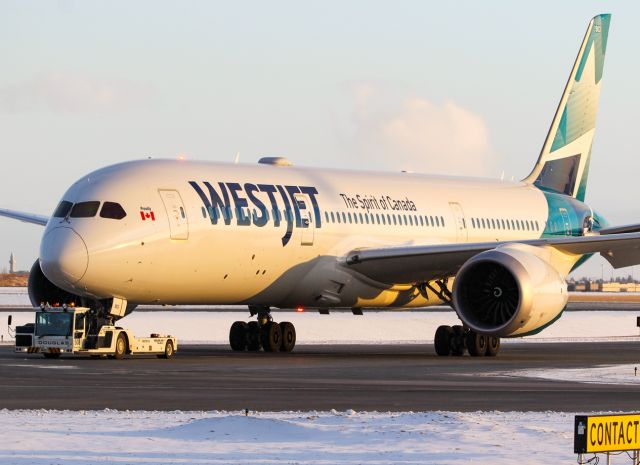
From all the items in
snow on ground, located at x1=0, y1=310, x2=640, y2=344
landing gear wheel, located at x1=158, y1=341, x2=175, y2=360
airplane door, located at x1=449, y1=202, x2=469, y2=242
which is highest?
airplane door, located at x1=449, y1=202, x2=469, y2=242

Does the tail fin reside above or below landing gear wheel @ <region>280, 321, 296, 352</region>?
above

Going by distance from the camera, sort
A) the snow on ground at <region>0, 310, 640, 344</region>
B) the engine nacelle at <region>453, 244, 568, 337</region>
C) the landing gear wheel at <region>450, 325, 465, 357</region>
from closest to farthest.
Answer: the engine nacelle at <region>453, 244, 568, 337</region> → the landing gear wheel at <region>450, 325, 465, 357</region> → the snow on ground at <region>0, 310, 640, 344</region>

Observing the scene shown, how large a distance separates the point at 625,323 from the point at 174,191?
3600 cm

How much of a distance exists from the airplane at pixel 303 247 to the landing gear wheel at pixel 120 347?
0.63 meters

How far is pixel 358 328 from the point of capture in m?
55.8

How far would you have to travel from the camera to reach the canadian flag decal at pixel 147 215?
32062mm

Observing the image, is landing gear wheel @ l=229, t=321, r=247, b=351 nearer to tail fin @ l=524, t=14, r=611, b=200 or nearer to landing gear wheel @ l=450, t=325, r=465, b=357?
landing gear wheel @ l=450, t=325, r=465, b=357

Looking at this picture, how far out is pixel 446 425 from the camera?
16297 mm

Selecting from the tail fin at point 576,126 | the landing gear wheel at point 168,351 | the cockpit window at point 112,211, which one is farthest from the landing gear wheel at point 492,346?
the cockpit window at point 112,211

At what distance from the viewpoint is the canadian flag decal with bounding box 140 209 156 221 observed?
105 ft

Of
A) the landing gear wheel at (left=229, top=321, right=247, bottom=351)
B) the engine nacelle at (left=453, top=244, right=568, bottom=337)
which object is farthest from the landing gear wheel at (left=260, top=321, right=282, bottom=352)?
the engine nacelle at (left=453, top=244, right=568, bottom=337)

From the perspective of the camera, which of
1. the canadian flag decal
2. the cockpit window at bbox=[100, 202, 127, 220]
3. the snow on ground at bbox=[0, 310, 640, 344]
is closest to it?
the cockpit window at bbox=[100, 202, 127, 220]

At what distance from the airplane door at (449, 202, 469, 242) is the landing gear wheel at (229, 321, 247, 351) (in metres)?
6.70

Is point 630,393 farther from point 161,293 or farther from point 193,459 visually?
point 161,293
